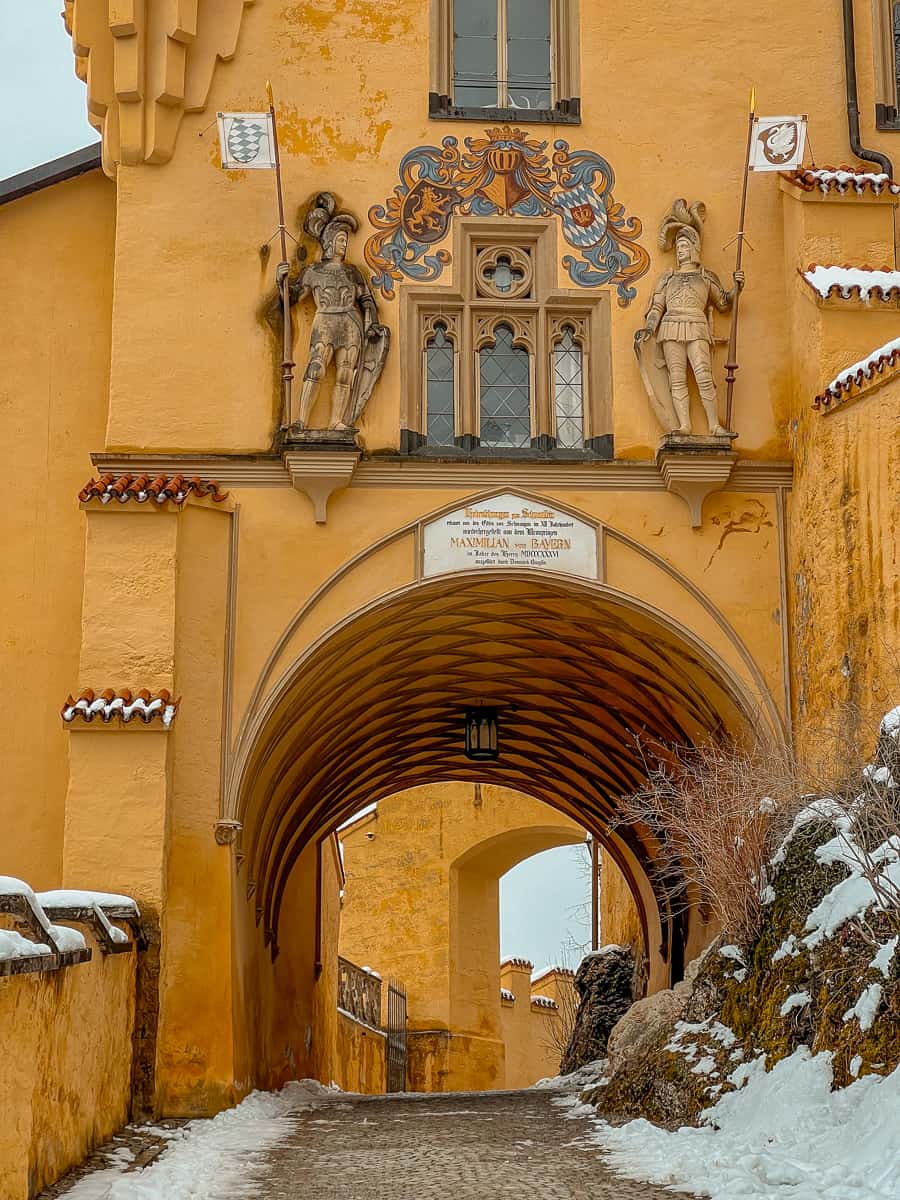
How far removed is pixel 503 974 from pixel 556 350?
21.2 m

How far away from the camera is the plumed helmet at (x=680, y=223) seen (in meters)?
17.1

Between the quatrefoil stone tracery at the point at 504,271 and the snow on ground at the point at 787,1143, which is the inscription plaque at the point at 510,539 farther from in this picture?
the snow on ground at the point at 787,1143

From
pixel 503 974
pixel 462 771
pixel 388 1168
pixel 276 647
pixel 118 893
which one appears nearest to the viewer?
pixel 388 1168

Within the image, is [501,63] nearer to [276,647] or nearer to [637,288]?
[637,288]

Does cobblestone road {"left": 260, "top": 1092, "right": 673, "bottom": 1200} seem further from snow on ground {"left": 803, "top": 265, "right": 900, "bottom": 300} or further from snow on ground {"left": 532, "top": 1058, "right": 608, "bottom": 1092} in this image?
snow on ground {"left": 803, "top": 265, "right": 900, "bottom": 300}

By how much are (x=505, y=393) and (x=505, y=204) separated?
1779mm

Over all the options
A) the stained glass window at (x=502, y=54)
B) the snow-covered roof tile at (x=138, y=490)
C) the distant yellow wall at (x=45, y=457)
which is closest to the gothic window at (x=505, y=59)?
the stained glass window at (x=502, y=54)

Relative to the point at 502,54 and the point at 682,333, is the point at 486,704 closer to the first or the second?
the point at 682,333

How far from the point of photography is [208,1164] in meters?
11.6

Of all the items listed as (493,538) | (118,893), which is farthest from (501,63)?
(118,893)

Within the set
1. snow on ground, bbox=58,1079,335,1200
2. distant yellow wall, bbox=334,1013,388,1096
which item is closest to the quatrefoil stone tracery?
snow on ground, bbox=58,1079,335,1200

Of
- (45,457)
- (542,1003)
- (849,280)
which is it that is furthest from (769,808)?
(542,1003)

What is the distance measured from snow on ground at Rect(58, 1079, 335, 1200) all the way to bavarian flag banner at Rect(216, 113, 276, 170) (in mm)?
8145

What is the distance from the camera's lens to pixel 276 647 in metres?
16.1
